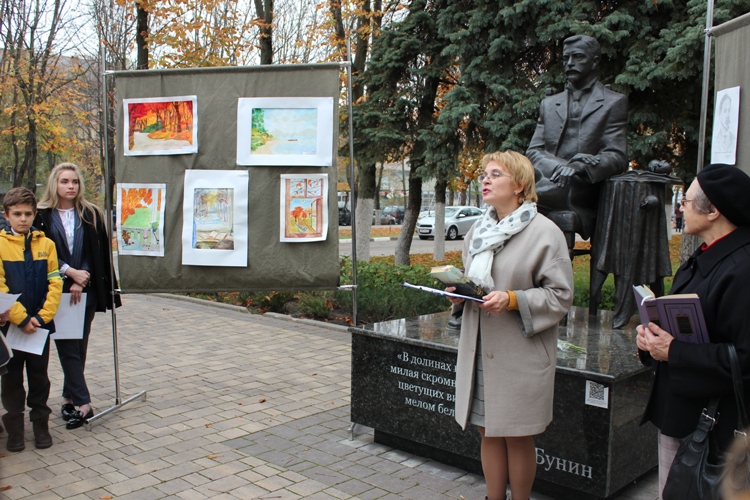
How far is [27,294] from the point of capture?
14.7 ft

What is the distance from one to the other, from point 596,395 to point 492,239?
3.69 ft

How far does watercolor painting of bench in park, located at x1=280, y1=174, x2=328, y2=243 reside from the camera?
4930 millimetres

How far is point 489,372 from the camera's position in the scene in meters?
3.04

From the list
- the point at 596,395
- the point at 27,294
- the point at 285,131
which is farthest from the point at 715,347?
the point at 27,294

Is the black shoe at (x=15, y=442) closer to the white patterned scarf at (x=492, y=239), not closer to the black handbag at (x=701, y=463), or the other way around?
the white patterned scarf at (x=492, y=239)

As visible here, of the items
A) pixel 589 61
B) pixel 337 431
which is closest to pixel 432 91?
pixel 589 61

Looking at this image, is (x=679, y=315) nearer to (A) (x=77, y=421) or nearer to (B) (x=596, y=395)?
(B) (x=596, y=395)

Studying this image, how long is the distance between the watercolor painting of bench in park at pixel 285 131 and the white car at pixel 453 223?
26620 mm

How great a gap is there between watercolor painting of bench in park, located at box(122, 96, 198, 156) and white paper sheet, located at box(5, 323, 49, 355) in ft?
4.91

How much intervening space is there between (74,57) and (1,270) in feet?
53.5

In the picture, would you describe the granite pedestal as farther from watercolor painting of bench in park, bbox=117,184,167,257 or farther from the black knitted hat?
watercolor painting of bench in park, bbox=117,184,167,257

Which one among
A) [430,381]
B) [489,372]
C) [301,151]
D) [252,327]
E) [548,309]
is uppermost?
[301,151]

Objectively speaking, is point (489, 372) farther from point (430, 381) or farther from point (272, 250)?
point (272, 250)

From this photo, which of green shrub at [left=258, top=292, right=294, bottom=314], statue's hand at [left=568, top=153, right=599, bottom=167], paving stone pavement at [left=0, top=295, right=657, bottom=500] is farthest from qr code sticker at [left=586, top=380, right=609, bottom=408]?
green shrub at [left=258, top=292, right=294, bottom=314]
